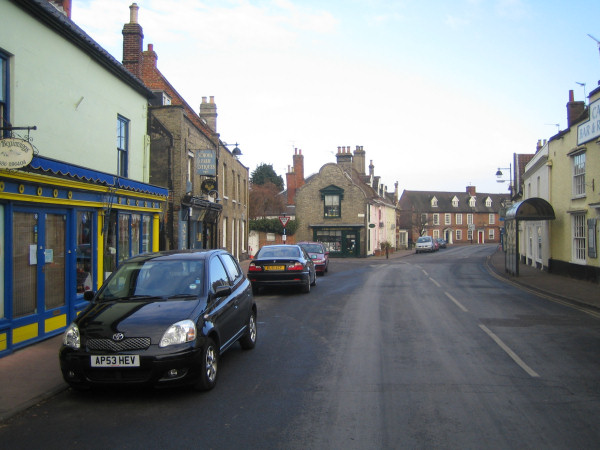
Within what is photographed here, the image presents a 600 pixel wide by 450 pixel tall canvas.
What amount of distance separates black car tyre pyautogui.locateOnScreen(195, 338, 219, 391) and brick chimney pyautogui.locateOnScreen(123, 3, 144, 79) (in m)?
14.1

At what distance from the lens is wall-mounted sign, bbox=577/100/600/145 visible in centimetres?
1447

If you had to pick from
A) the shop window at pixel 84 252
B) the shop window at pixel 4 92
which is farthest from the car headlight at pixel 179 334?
the shop window at pixel 84 252

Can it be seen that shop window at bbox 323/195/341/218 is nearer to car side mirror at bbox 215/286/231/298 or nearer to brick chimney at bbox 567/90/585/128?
brick chimney at bbox 567/90/585/128

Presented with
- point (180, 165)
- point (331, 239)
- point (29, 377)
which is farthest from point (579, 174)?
point (331, 239)

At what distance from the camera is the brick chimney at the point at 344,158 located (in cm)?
5006

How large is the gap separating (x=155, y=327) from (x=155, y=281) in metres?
1.33

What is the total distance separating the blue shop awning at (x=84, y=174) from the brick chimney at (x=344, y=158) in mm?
37520

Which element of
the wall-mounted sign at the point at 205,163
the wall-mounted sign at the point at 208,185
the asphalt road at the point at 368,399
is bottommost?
the asphalt road at the point at 368,399

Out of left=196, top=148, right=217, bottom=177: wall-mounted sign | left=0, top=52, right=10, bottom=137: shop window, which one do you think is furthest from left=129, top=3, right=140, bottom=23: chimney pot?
left=0, top=52, right=10, bottom=137: shop window

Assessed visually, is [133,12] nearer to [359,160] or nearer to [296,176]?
[296,176]

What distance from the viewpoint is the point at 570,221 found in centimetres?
2105

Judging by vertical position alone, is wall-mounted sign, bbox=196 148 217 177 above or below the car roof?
above

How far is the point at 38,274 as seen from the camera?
855cm

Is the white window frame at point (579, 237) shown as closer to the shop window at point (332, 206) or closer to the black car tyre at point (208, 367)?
the black car tyre at point (208, 367)
